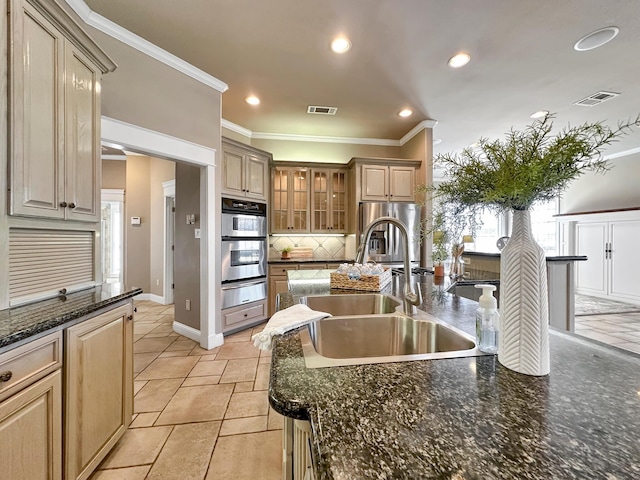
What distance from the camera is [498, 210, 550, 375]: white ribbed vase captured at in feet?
2.15

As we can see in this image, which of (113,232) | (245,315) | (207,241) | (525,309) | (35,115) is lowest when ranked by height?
(245,315)

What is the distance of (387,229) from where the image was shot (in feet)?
13.6

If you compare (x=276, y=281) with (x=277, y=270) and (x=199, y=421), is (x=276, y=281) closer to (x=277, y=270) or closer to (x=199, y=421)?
(x=277, y=270)

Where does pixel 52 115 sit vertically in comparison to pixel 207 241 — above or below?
above

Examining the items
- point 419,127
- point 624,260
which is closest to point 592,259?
point 624,260

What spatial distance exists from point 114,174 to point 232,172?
3.45m

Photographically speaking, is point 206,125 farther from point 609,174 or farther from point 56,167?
point 609,174

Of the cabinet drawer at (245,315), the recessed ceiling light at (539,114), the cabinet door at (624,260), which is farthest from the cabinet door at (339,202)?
the cabinet door at (624,260)

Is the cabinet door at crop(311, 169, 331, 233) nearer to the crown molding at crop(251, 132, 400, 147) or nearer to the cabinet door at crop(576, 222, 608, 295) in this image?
the crown molding at crop(251, 132, 400, 147)

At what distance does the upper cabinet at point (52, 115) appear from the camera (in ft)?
4.02

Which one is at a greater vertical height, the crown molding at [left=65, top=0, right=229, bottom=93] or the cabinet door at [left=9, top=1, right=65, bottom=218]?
the crown molding at [left=65, top=0, right=229, bottom=93]

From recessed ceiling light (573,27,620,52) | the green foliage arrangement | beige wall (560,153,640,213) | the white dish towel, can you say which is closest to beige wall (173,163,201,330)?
the white dish towel

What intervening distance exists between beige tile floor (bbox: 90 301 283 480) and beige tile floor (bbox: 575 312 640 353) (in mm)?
3838

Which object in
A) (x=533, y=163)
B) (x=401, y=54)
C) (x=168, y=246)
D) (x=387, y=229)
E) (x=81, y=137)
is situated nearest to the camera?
(x=533, y=163)
